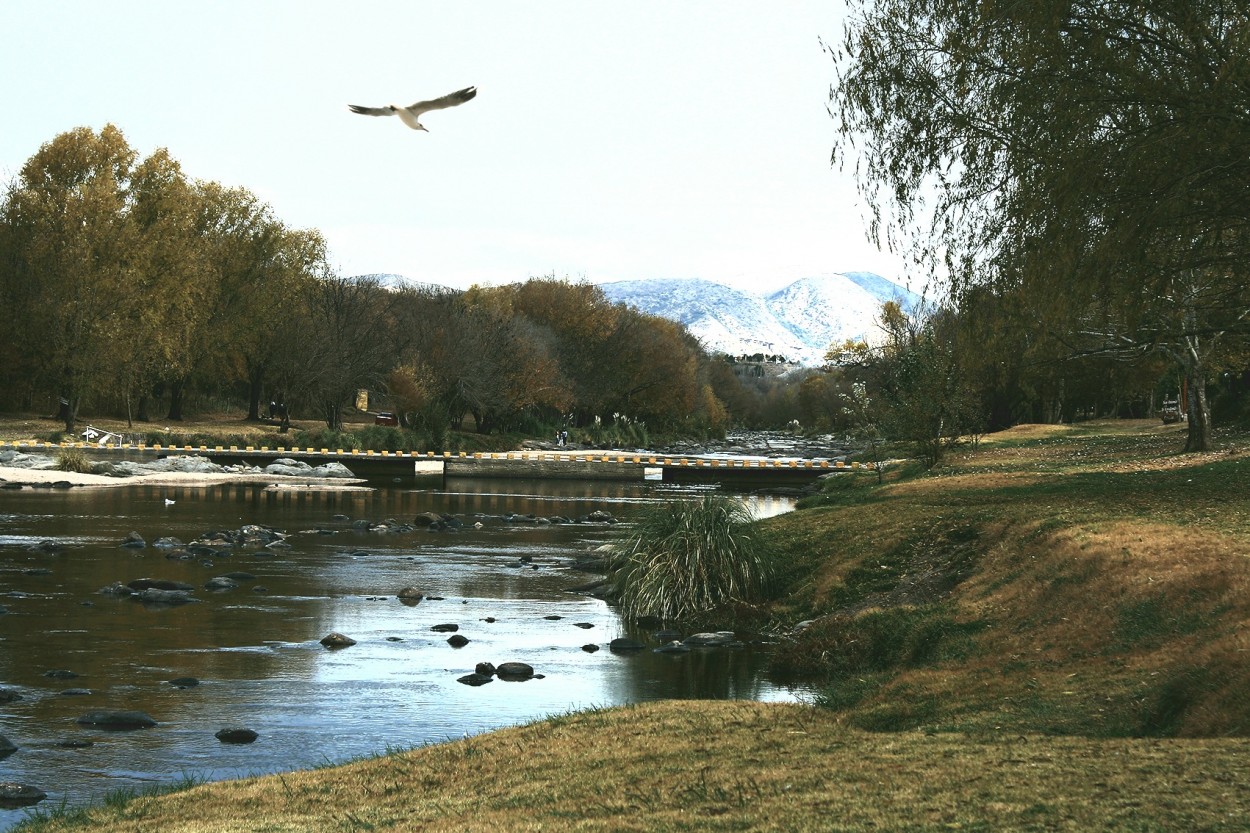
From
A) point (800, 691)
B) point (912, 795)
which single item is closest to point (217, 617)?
point (800, 691)

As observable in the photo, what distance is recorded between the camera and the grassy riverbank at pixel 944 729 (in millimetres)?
8547

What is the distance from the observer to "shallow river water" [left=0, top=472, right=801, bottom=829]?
1395 centimetres

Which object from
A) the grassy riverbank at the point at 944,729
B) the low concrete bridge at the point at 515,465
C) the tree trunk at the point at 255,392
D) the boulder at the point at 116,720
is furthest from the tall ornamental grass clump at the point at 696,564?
the tree trunk at the point at 255,392

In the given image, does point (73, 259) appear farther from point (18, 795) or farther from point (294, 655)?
point (18, 795)

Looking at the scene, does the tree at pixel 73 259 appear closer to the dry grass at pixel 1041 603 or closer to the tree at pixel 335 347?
the tree at pixel 335 347

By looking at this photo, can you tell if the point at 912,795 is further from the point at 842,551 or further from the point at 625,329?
the point at 625,329

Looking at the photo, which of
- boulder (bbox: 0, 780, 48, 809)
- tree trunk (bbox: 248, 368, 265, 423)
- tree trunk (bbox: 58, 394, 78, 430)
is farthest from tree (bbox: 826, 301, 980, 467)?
tree trunk (bbox: 248, 368, 265, 423)

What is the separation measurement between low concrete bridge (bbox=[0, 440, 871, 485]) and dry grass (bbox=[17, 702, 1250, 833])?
52459 millimetres

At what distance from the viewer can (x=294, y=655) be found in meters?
19.3

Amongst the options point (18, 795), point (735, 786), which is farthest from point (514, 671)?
point (735, 786)

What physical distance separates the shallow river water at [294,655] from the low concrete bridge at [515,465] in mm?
28796

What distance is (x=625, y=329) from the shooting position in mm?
115125

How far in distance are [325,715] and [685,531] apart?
9732mm

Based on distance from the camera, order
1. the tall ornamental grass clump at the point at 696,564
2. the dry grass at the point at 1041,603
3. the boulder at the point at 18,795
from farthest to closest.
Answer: the tall ornamental grass clump at the point at 696,564, the dry grass at the point at 1041,603, the boulder at the point at 18,795
